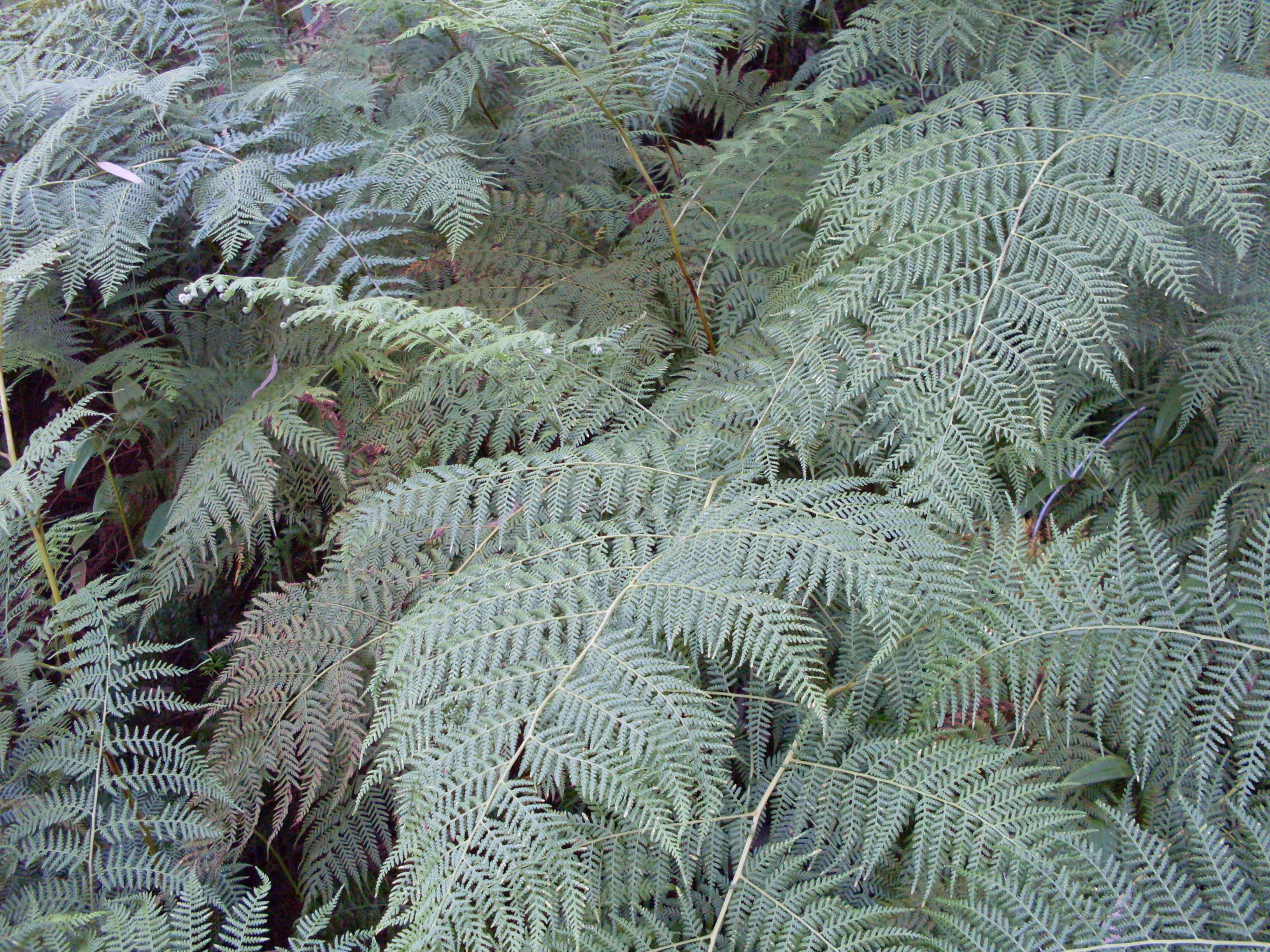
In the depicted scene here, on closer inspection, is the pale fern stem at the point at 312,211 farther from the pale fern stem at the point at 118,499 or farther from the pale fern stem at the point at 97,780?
the pale fern stem at the point at 97,780

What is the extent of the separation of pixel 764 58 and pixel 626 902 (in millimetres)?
2596

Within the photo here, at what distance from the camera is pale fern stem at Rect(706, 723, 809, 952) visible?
138 centimetres

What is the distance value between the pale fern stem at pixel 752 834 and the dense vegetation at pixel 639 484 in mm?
13

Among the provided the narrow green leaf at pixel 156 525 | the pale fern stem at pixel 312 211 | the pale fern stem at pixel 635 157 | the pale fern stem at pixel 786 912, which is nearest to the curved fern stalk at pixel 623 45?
the pale fern stem at pixel 635 157

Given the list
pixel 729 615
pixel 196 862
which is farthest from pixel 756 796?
pixel 196 862

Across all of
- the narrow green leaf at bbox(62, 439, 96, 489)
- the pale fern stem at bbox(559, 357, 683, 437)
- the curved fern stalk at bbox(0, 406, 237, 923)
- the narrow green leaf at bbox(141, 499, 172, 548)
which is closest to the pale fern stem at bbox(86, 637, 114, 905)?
the curved fern stalk at bbox(0, 406, 237, 923)

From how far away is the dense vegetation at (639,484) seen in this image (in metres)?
1.32

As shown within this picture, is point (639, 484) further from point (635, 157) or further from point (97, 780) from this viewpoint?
point (97, 780)

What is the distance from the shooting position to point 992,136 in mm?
1768

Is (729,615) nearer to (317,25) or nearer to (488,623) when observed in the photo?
(488,623)

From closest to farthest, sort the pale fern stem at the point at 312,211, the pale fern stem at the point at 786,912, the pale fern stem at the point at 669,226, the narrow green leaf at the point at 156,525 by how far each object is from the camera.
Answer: the pale fern stem at the point at 786,912, the pale fern stem at the point at 669,226, the pale fern stem at the point at 312,211, the narrow green leaf at the point at 156,525

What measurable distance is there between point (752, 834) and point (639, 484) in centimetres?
69

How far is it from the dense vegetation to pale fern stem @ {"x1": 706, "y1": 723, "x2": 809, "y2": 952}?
0.5 inches

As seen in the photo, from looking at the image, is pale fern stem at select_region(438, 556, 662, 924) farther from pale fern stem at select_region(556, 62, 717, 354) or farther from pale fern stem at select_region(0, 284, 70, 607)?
pale fern stem at select_region(0, 284, 70, 607)
